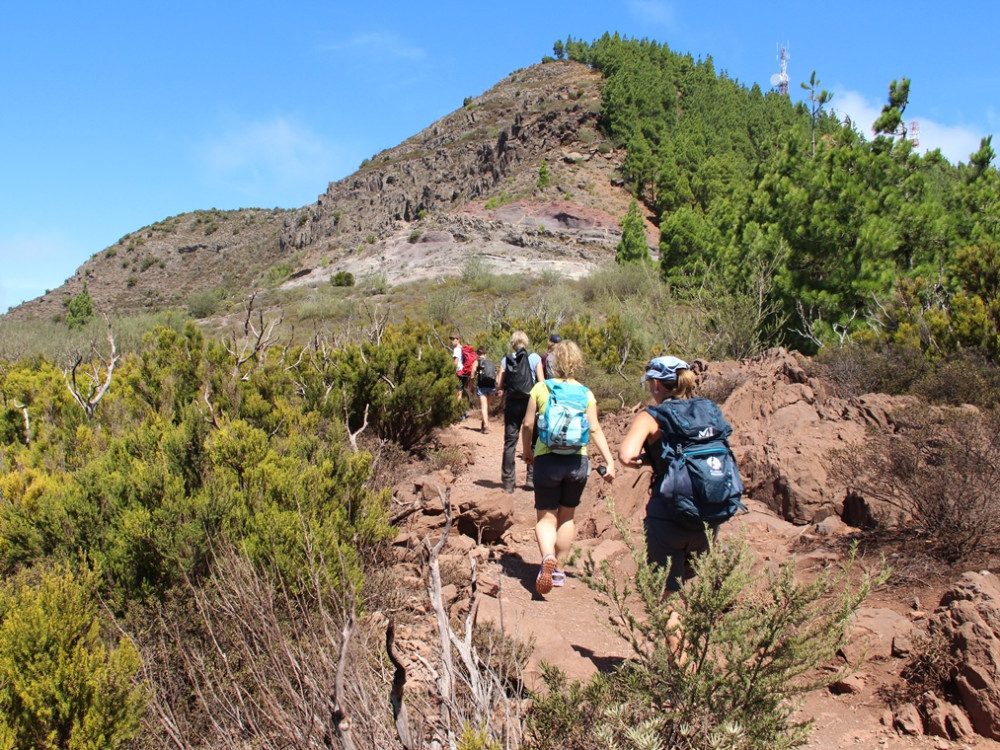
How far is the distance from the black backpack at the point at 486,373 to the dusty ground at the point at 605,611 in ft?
9.19

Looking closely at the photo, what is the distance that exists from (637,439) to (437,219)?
51.7 m

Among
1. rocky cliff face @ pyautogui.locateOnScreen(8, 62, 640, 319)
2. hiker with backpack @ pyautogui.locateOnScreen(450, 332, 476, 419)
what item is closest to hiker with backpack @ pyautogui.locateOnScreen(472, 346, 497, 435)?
hiker with backpack @ pyautogui.locateOnScreen(450, 332, 476, 419)

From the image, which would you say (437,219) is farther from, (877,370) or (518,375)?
(518,375)

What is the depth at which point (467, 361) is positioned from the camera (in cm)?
1191

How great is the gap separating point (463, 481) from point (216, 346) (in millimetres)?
3788

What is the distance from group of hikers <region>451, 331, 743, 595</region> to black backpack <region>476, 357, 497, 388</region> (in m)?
5.37

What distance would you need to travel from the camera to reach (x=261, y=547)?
334 centimetres

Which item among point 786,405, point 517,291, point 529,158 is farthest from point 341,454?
point 529,158

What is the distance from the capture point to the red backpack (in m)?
11.6

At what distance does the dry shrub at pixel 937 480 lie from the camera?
4145 millimetres

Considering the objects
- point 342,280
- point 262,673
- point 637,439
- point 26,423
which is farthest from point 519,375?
point 342,280

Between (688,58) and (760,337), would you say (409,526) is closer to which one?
(760,337)

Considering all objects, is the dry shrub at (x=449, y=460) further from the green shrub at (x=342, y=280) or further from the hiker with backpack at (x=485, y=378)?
the green shrub at (x=342, y=280)

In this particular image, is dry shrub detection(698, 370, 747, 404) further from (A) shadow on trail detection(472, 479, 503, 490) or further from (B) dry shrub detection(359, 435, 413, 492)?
(B) dry shrub detection(359, 435, 413, 492)
